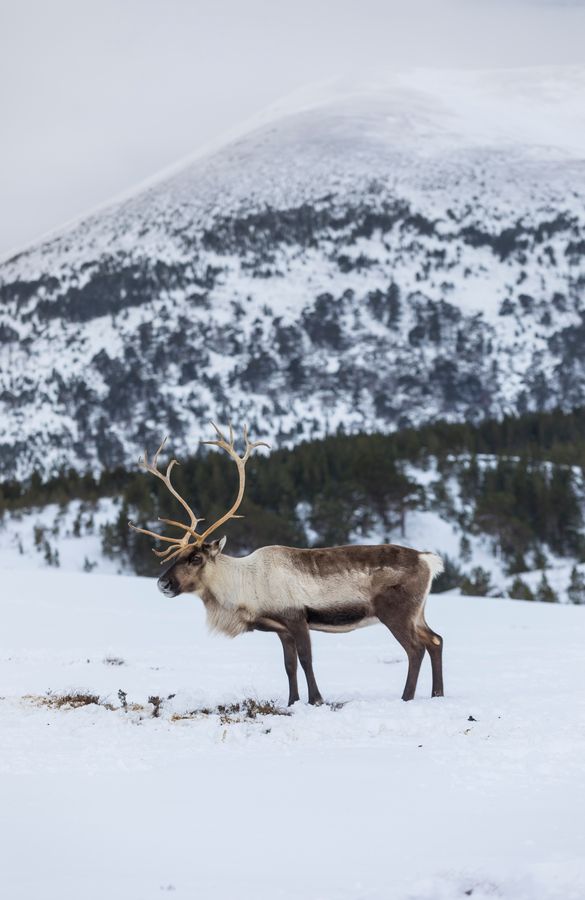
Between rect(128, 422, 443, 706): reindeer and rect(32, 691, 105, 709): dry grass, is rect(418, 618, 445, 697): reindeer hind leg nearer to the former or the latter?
rect(128, 422, 443, 706): reindeer

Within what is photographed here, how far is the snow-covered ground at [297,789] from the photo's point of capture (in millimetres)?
5082

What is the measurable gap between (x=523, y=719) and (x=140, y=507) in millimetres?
64349

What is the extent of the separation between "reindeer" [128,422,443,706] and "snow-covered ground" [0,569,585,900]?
0.63m

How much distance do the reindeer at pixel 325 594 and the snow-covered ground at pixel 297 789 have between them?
63 centimetres

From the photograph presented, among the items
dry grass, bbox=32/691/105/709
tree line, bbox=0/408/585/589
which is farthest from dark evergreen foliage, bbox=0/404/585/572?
dry grass, bbox=32/691/105/709

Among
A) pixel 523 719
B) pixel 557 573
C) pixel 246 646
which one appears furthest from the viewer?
pixel 557 573

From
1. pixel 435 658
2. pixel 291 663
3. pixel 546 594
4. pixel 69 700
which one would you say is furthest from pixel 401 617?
pixel 546 594

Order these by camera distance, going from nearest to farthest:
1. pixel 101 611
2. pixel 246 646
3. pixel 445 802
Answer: pixel 445 802 < pixel 246 646 < pixel 101 611

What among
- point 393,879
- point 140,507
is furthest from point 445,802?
point 140,507

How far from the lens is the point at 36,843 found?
18.5ft

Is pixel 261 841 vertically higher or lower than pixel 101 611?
higher

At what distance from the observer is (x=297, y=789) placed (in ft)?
22.1

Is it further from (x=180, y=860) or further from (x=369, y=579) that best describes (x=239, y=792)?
(x=369, y=579)

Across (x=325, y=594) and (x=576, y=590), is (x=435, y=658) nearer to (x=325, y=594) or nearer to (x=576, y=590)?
(x=325, y=594)
